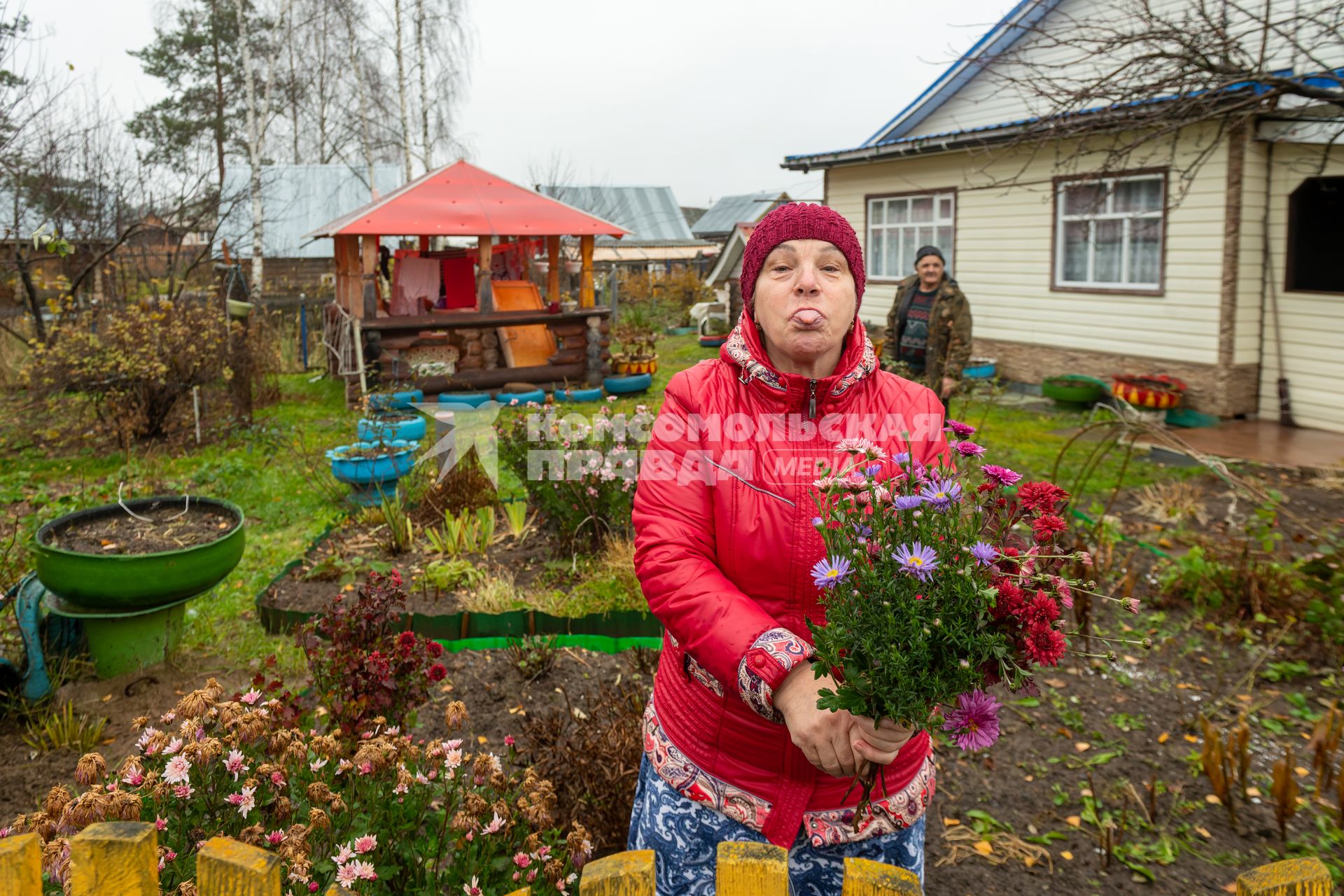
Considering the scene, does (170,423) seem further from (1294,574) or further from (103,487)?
(1294,574)

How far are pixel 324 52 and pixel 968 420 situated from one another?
25991 millimetres

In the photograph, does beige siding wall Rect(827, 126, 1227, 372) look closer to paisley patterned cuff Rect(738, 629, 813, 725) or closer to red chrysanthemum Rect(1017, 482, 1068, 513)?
red chrysanthemum Rect(1017, 482, 1068, 513)

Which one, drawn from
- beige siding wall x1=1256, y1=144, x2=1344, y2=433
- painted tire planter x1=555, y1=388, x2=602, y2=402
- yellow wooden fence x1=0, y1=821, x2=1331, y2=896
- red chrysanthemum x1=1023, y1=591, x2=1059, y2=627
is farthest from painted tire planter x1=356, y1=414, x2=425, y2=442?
beige siding wall x1=1256, y1=144, x2=1344, y2=433

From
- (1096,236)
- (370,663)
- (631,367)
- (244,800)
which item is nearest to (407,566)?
(370,663)

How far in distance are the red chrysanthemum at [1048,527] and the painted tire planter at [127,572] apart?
3537 millimetres

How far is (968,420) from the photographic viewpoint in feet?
29.0

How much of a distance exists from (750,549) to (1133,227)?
1128 cm

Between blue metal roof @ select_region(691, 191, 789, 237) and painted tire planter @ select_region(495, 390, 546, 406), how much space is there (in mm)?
23655

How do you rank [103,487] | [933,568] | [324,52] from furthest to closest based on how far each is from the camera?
1. [324,52]
2. [103,487]
3. [933,568]

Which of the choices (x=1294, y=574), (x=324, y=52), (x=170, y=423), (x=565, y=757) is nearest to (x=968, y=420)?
(x=1294, y=574)

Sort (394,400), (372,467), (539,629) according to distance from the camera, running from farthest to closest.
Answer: (394,400) < (372,467) < (539,629)

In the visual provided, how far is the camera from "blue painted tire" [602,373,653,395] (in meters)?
13.3

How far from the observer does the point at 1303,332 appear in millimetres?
9750

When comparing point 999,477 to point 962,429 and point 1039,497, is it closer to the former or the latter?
point 1039,497
